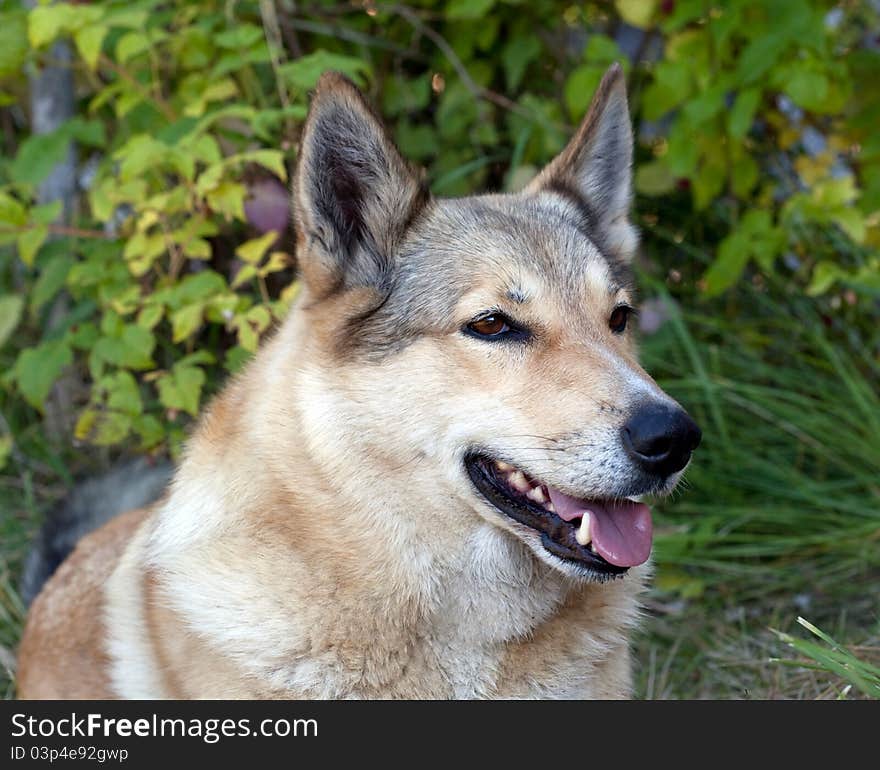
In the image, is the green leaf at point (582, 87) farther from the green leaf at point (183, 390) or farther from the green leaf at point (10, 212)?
the green leaf at point (10, 212)

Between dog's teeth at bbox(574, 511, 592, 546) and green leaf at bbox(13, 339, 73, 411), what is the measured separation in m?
2.39

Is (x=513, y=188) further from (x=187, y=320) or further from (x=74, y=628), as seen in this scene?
(x=74, y=628)

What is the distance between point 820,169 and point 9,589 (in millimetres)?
3867

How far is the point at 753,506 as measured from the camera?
173 inches

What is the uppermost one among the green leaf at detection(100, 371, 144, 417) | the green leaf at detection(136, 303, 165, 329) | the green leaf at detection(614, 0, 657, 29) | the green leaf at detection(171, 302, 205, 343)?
the green leaf at detection(614, 0, 657, 29)

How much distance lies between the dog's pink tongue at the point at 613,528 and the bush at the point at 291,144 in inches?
64.9

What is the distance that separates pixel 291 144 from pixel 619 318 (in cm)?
176

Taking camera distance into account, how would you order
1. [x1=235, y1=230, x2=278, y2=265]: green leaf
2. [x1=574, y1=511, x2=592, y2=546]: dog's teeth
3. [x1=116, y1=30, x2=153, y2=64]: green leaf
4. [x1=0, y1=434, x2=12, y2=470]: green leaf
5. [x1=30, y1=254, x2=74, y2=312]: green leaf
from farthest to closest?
[x1=0, y1=434, x2=12, y2=470]: green leaf < [x1=30, y1=254, x2=74, y2=312]: green leaf < [x1=235, y1=230, x2=278, y2=265]: green leaf < [x1=116, y1=30, x2=153, y2=64]: green leaf < [x1=574, y1=511, x2=592, y2=546]: dog's teeth

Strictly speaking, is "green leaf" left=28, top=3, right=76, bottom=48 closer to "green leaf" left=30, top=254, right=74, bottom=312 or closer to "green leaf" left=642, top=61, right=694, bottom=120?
"green leaf" left=30, top=254, right=74, bottom=312

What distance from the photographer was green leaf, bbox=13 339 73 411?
4.05 meters

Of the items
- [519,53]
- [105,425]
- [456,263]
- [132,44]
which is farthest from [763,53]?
[105,425]

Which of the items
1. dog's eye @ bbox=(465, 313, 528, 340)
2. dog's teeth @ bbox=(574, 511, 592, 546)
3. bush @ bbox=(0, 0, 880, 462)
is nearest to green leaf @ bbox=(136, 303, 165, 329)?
bush @ bbox=(0, 0, 880, 462)
